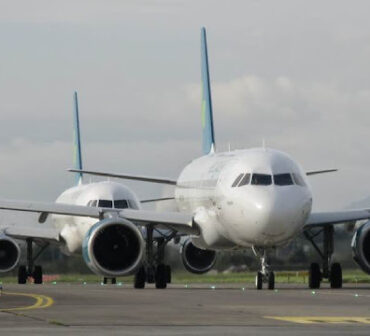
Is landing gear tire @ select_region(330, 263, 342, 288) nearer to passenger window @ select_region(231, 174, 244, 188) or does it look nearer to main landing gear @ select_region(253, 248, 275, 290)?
main landing gear @ select_region(253, 248, 275, 290)

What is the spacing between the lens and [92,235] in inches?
1572

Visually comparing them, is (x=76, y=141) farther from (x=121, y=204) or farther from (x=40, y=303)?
(x=40, y=303)

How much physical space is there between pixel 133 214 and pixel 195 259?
9529mm

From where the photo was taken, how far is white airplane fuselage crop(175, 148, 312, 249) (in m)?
36.5

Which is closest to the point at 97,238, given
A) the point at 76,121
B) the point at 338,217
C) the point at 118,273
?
the point at 118,273

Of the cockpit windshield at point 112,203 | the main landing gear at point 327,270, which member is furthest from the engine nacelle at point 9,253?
the main landing gear at point 327,270

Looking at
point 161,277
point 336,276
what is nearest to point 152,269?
point 161,277

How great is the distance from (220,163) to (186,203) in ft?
10.4

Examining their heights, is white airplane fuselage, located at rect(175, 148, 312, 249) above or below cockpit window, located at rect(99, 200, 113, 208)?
below

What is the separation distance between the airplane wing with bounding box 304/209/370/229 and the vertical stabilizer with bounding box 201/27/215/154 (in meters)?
10.4

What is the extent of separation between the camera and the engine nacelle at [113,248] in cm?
3991

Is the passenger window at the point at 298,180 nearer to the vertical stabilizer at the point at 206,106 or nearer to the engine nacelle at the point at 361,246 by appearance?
the engine nacelle at the point at 361,246

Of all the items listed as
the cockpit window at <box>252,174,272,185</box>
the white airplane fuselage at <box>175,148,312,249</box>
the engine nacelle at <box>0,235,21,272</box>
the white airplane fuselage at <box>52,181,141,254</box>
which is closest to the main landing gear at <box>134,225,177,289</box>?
the white airplane fuselage at <box>175,148,312,249</box>

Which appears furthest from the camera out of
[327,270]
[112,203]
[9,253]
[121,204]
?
[9,253]
